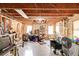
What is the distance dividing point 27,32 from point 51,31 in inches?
16.9

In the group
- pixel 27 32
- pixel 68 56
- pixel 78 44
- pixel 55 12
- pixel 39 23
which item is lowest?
pixel 68 56

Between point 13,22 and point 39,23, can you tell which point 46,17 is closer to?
point 39,23

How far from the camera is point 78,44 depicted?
7.93 feet

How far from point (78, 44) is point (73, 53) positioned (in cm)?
18

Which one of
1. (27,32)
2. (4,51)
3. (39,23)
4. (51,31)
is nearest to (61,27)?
(51,31)

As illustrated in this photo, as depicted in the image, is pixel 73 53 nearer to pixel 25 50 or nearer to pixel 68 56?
pixel 68 56

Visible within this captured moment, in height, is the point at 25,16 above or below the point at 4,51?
above

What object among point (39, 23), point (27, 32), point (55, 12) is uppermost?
point (55, 12)

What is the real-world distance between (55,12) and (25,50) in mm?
849

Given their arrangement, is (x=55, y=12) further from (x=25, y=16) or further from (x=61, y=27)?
(x=25, y=16)

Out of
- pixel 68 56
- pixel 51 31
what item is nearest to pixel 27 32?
pixel 51 31

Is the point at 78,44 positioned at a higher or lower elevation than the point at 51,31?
lower

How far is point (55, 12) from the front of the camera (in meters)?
2.43

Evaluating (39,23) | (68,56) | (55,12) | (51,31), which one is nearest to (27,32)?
(39,23)
